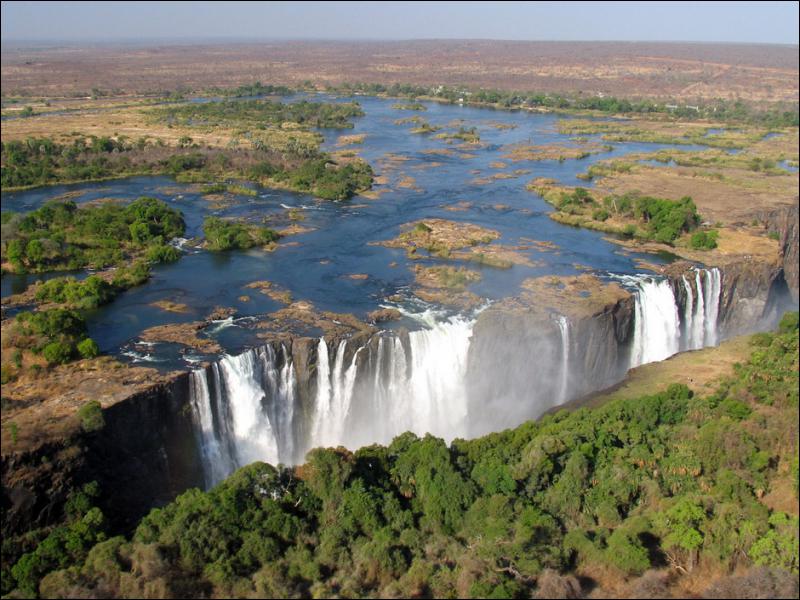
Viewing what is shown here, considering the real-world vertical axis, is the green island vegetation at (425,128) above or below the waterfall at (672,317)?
above

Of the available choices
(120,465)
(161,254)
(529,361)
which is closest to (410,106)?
(161,254)

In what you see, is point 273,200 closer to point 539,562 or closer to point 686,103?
point 539,562

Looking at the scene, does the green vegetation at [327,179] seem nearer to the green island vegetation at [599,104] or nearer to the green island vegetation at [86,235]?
the green island vegetation at [86,235]

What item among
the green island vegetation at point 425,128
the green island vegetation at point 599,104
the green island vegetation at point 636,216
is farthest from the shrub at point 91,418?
the green island vegetation at point 599,104

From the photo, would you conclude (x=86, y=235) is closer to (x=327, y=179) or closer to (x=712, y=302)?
(x=327, y=179)

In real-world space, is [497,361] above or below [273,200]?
below

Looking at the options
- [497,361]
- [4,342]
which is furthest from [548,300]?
[4,342]

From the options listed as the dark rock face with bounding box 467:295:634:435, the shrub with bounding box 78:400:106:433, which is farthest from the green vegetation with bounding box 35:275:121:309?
the dark rock face with bounding box 467:295:634:435
